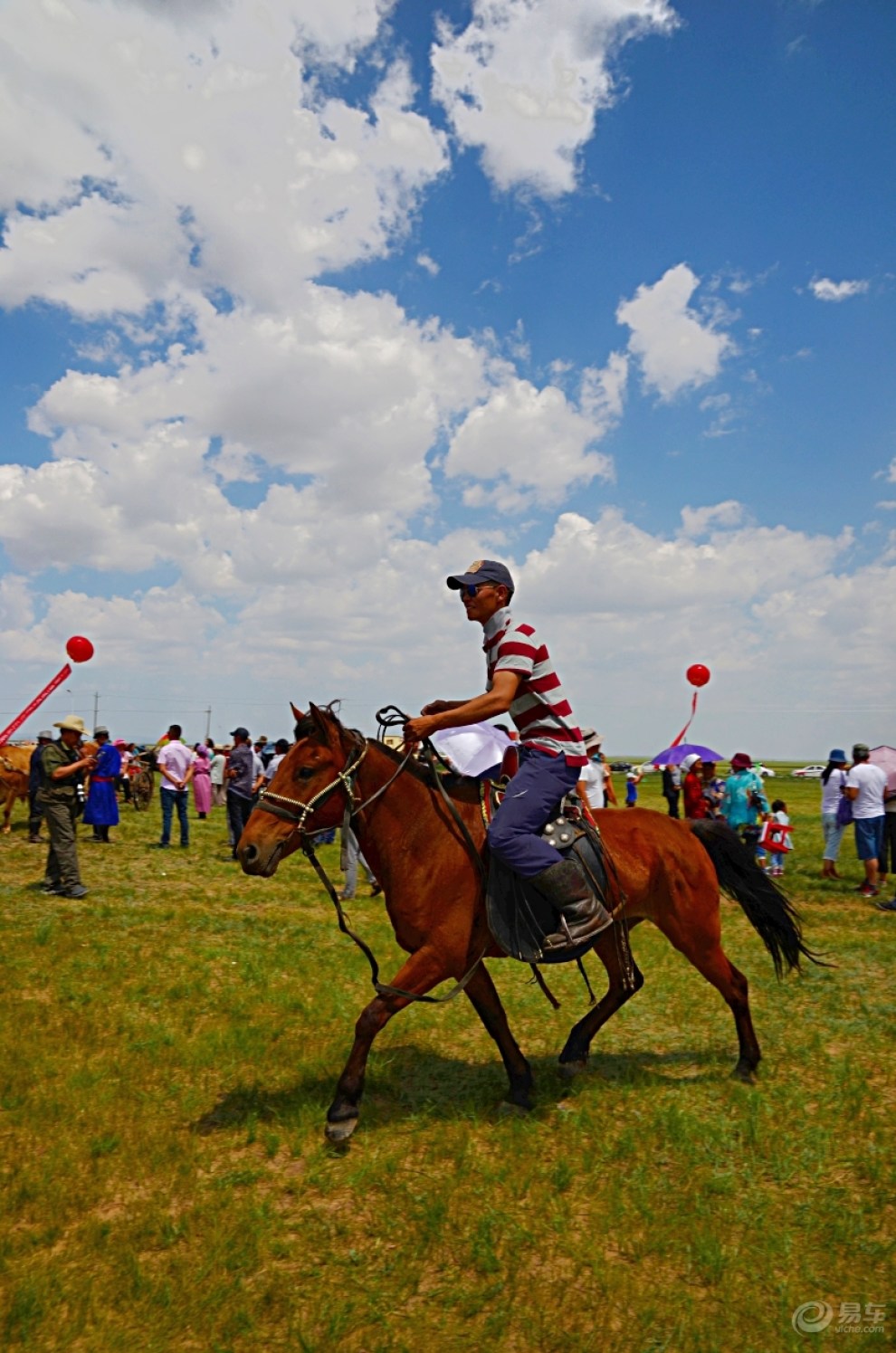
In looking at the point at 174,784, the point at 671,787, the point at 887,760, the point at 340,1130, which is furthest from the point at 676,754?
the point at 340,1130

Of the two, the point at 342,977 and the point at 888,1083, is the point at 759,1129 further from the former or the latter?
the point at 342,977

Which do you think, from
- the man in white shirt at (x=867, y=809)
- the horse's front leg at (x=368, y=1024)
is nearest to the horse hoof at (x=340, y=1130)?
the horse's front leg at (x=368, y=1024)

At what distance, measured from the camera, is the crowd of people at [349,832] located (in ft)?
39.2

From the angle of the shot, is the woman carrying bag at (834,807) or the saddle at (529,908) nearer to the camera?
the saddle at (529,908)

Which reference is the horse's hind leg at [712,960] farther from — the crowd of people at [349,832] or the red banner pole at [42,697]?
the red banner pole at [42,697]

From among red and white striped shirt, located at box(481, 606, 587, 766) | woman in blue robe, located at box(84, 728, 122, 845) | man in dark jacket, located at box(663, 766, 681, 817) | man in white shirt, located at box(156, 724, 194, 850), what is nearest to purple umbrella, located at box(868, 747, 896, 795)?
man in dark jacket, located at box(663, 766, 681, 817)

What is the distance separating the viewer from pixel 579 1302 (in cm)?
376

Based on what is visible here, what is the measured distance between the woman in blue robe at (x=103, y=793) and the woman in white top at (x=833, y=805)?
584 inches

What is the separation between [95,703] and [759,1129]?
3950 centimetres

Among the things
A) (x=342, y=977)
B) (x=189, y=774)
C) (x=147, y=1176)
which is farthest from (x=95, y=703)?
(x=147, y=1176)

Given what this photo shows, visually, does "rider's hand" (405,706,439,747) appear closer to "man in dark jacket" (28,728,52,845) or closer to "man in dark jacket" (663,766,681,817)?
"man in dark jacket" (28,728,52,845)

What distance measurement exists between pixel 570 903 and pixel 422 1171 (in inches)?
71.9

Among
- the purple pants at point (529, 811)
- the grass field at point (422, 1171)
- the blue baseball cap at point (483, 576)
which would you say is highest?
the blue baseball cap at point (483, 576)

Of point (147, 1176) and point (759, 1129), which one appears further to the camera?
point (759, 1129)
